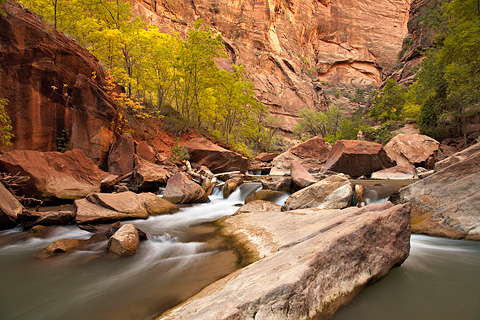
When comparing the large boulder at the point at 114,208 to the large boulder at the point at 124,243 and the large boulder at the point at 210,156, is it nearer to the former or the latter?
the large boulder at the point at 124,243

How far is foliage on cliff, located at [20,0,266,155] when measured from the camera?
1313cm

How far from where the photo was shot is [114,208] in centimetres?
633

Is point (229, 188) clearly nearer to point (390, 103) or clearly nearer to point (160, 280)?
point (160, 280)

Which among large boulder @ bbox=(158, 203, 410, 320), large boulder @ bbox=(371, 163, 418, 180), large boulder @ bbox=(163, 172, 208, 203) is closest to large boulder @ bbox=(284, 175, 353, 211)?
large boulder @ bbox=(158, 203, 410, 320)

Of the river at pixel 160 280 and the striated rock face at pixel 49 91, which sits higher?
the striated rock face at pixel 49 91

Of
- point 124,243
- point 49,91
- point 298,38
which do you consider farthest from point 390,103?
point 298,38

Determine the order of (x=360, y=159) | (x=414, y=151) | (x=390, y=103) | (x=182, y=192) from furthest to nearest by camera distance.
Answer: (x=390, y=103) → (x=414, y=151) → (x=360, y=159) → (x=182, y=192)

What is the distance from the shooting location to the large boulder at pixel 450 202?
4730 mm

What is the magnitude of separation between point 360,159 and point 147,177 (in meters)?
14.2

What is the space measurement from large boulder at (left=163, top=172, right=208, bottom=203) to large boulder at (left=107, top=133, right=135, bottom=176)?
2471 mm

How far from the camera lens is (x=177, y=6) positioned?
48.9 meters

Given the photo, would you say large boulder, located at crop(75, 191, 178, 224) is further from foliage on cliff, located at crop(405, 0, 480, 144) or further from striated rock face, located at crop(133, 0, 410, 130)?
striated rock face, located at crop(133, 0, 410, 130)

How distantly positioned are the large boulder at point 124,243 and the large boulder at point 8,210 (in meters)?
2.93

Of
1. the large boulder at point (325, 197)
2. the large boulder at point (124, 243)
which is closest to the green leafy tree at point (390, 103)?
the large boulder at point (325, 197)
